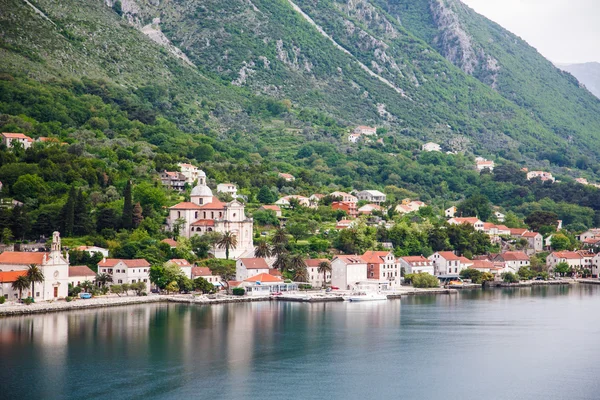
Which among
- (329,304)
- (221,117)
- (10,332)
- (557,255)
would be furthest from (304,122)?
(10,332)

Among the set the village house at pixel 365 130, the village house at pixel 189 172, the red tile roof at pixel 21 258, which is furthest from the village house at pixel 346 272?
the village house at pixel 365 130

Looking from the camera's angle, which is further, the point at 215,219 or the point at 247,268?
the point at 215,219

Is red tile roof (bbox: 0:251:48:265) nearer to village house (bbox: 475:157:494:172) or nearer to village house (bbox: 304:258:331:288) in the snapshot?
village house (bbox: 304:258:331:288)

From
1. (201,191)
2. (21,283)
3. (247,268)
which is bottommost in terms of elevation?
(21,283)

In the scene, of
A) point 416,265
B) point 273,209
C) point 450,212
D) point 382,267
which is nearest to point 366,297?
point 382,267

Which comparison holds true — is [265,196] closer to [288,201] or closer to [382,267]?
[288,201]

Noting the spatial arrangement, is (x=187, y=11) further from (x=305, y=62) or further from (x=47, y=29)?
(x=47, y=29)

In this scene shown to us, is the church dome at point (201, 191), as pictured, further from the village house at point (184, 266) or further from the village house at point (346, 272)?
the village house at point (346, 272)
